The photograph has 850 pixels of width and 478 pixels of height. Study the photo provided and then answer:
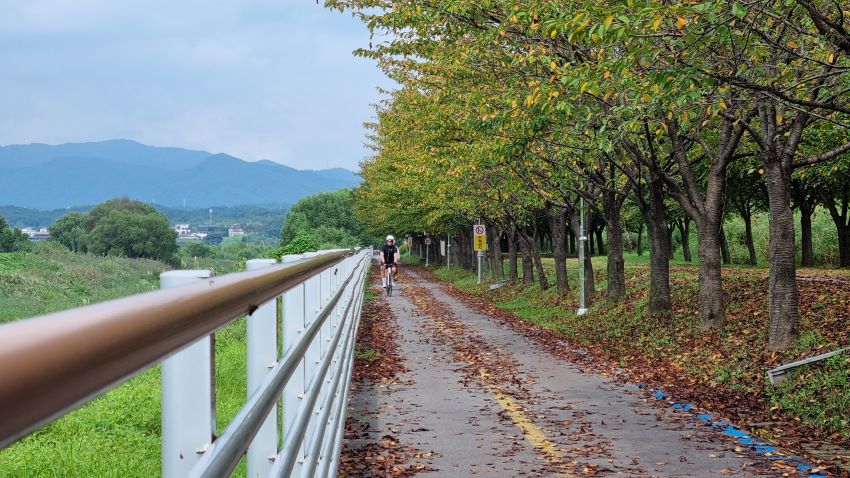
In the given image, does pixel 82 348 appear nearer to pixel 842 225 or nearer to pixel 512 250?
pixel 512 250

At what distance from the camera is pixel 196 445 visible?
75.2 inches

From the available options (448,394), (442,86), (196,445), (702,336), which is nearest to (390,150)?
(442,86)

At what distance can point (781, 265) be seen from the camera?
47.5 ft

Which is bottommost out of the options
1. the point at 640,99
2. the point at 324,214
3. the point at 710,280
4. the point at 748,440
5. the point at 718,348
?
the point at 748,440

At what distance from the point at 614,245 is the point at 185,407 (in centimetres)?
2365

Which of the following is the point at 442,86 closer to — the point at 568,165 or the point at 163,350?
the point at 568,165

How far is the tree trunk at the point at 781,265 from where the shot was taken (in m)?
14.3

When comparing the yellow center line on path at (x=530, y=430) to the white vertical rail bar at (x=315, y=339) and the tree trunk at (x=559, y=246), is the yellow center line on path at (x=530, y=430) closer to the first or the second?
the white vertical rail bar at (x=315, y=339)

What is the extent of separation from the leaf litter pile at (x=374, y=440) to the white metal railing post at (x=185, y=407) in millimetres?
6159

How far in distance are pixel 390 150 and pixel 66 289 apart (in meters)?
15.5

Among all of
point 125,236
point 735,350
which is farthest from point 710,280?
point 125,236

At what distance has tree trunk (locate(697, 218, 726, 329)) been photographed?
17.4 m

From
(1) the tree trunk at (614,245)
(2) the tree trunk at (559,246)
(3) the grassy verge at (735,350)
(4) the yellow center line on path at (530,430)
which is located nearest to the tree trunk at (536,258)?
(2) the tree trunk at (559,246)

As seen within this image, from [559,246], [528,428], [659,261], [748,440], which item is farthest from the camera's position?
[559,246]
